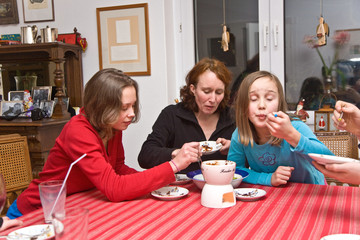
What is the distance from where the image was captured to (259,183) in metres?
1.41

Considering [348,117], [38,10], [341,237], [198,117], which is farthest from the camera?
[38,10]

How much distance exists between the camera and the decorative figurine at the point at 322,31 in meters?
2.71

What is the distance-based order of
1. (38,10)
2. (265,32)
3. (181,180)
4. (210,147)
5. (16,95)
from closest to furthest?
(181,180), (210,147), (265,32), (16,95), (38,10)

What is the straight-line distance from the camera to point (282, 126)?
48.9 inches

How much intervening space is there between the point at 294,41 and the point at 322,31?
0.32m

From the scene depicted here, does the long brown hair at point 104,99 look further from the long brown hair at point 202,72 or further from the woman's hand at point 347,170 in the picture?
the woman's hand at point 347,170

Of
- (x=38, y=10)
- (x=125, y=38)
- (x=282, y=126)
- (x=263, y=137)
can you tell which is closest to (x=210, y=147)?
(x=263, y=137)

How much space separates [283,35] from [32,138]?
7.10ft

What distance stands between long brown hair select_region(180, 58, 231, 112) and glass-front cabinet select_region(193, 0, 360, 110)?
3.59 feet

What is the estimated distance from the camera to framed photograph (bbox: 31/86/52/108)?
333 centimetres

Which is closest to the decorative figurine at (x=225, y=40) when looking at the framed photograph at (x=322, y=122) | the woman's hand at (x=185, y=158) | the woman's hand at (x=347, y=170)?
the framed photograph at (x=322, y=122)

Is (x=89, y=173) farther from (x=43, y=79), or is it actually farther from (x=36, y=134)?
(x=43, y=79)

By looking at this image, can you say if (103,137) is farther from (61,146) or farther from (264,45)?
(264,45)

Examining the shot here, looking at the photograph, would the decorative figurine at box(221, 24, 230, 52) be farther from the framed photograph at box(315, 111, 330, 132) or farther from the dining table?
the dining table
